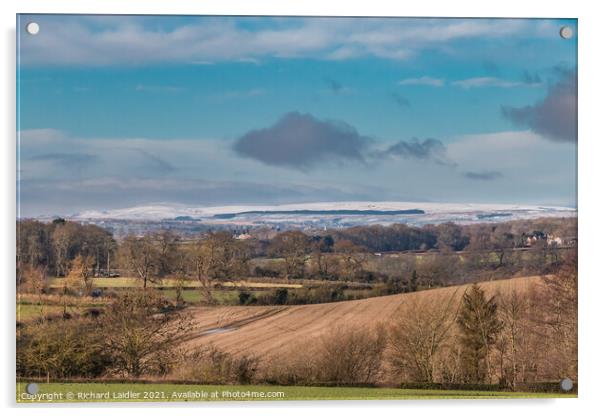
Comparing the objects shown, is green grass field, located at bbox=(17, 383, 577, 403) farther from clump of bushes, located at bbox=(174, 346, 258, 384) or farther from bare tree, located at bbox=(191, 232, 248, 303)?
bare tree, located at bbox=(191, 232, 248, 303)

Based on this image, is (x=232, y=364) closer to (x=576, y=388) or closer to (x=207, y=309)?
(x=207, y=309)

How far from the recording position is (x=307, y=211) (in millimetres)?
10516

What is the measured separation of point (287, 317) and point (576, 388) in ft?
10.1

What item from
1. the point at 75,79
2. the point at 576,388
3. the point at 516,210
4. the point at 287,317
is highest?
the point at 75,79

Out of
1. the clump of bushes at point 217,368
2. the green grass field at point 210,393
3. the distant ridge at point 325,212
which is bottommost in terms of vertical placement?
the green grass field at point 210,393

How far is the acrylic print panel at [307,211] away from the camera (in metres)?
10.3

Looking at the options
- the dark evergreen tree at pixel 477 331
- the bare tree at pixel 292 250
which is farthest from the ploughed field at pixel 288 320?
the bare tree at pixel 292 250

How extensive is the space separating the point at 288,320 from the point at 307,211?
115cm

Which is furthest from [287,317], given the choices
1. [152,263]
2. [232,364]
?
[152,263]

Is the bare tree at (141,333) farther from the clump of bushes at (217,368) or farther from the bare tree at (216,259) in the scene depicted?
the bare tree at (216,259)

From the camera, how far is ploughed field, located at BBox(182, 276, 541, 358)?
10453 mm

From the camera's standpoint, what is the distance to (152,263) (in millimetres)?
10516

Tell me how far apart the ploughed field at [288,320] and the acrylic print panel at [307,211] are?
21 mm

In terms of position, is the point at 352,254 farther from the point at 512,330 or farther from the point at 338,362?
the point at 512,330
